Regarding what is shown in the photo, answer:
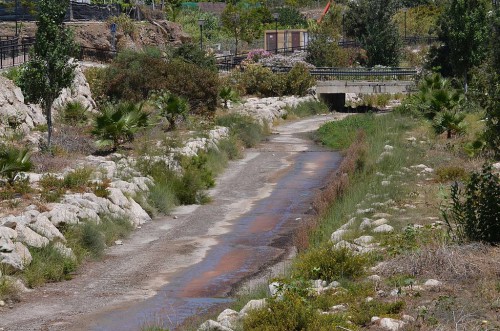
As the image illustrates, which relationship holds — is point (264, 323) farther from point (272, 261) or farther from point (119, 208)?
point (119, 208)

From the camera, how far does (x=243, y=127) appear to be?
39500 millimetres

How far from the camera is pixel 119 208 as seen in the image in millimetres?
22516

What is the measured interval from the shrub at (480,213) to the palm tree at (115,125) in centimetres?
1416

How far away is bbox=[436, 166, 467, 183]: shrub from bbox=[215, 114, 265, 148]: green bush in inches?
563

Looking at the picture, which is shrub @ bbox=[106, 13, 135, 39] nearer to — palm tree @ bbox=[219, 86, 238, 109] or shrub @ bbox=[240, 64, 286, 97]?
shrub @ bbox=[240, 64, 286, 97]

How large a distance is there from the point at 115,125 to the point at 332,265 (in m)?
14.5

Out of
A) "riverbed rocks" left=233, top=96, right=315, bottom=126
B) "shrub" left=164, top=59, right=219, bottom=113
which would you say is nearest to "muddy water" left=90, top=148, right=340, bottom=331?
"shrub" left=164, top=59, right=219, bottom=113

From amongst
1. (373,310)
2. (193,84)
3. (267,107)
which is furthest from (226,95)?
(373,310)

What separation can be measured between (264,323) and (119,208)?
10533 mm

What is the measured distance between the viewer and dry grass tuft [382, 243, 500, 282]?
1425 cm

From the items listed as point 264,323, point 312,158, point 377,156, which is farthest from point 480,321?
point 312,158

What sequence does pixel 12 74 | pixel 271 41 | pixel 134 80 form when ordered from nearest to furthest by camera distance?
pixel 12 74, pixel 134 80, pixel 271 41

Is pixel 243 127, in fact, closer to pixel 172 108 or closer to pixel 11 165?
pixel 172 108

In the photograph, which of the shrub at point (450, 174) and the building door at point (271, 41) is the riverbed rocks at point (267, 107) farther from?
the shrub at point (450, 174)
